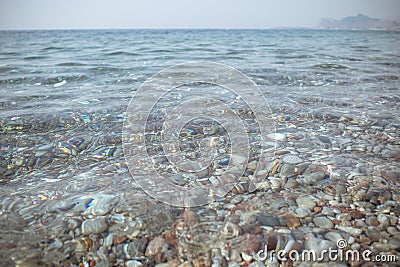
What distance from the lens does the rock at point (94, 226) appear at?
5.91 feet

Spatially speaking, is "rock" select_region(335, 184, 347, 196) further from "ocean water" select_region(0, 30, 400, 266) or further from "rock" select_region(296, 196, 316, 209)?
"ocean water" select_region(0, 30, 400, 266)

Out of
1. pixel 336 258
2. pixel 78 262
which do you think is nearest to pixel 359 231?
pixel 336 258

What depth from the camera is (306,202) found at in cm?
208

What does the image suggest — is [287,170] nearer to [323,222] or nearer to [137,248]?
[323,222]

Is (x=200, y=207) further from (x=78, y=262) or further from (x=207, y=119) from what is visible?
(x=207, y=119)

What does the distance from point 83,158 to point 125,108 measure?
1.79 meters

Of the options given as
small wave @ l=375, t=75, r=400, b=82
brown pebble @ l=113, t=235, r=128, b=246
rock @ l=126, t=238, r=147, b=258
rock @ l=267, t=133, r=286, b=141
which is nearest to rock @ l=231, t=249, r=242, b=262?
rock @ l=126, t=238, r=147, b=258

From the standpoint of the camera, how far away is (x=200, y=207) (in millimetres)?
2078

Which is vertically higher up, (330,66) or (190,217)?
(330,66)

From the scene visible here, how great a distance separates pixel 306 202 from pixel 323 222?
25 centimetres

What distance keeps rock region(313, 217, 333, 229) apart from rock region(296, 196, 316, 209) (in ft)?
0.47

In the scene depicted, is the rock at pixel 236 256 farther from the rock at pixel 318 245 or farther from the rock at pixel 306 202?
the rock at pixel 306 202

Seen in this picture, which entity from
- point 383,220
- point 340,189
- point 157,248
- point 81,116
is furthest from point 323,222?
point 81,116

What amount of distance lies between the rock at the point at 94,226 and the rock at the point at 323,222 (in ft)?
4.65
